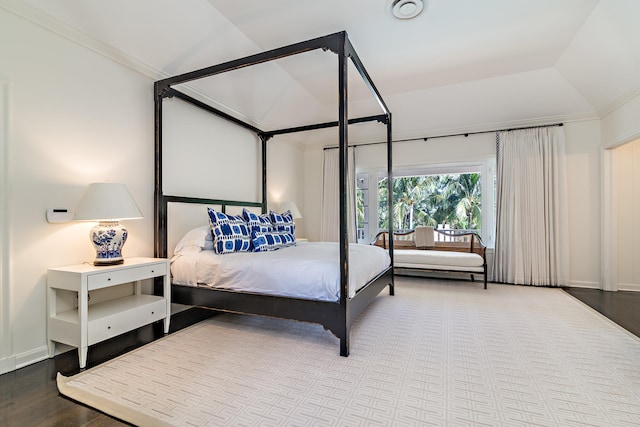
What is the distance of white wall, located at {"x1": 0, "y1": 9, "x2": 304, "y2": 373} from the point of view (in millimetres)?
1981

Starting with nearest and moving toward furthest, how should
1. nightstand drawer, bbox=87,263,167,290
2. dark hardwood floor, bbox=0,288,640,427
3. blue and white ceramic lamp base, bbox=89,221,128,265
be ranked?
dark hardwood floor, bbox=0,288,640,427 < nightstand drawer, bbox=87,263,167,290 < blue and white ceramic lamp base, bbox=89,221,128,265

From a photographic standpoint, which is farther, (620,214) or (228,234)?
(620,214)

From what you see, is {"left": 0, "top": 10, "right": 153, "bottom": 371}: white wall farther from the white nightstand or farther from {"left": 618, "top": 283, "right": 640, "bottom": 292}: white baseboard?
{"left": 618, "top": 283, "right": 640, "bottom": 292}: white baseboard

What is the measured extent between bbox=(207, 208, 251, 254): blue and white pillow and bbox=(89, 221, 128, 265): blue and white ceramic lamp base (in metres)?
0.80

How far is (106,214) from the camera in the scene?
2.18 m

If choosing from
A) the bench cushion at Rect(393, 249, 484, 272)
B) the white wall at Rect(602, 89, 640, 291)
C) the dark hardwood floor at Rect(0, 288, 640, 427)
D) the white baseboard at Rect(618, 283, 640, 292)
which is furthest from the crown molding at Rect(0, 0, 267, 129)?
the white baseboard at Rect(618, 283, 640, 292)

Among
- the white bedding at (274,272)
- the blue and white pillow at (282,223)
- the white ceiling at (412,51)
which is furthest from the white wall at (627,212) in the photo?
the blue and white pillow at (282,223)

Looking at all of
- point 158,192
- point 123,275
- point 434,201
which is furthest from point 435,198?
point 123,275

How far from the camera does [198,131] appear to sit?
3514 mm

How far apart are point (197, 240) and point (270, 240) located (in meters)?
0.77

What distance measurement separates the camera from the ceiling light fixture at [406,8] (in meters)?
2.62

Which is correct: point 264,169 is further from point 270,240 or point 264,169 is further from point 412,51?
point 412,51

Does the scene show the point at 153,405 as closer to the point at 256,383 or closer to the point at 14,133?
the point at 256,383

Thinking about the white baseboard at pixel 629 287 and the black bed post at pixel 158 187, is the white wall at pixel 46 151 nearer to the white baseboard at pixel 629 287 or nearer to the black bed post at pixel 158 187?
the black bed post at pixel 158 187
